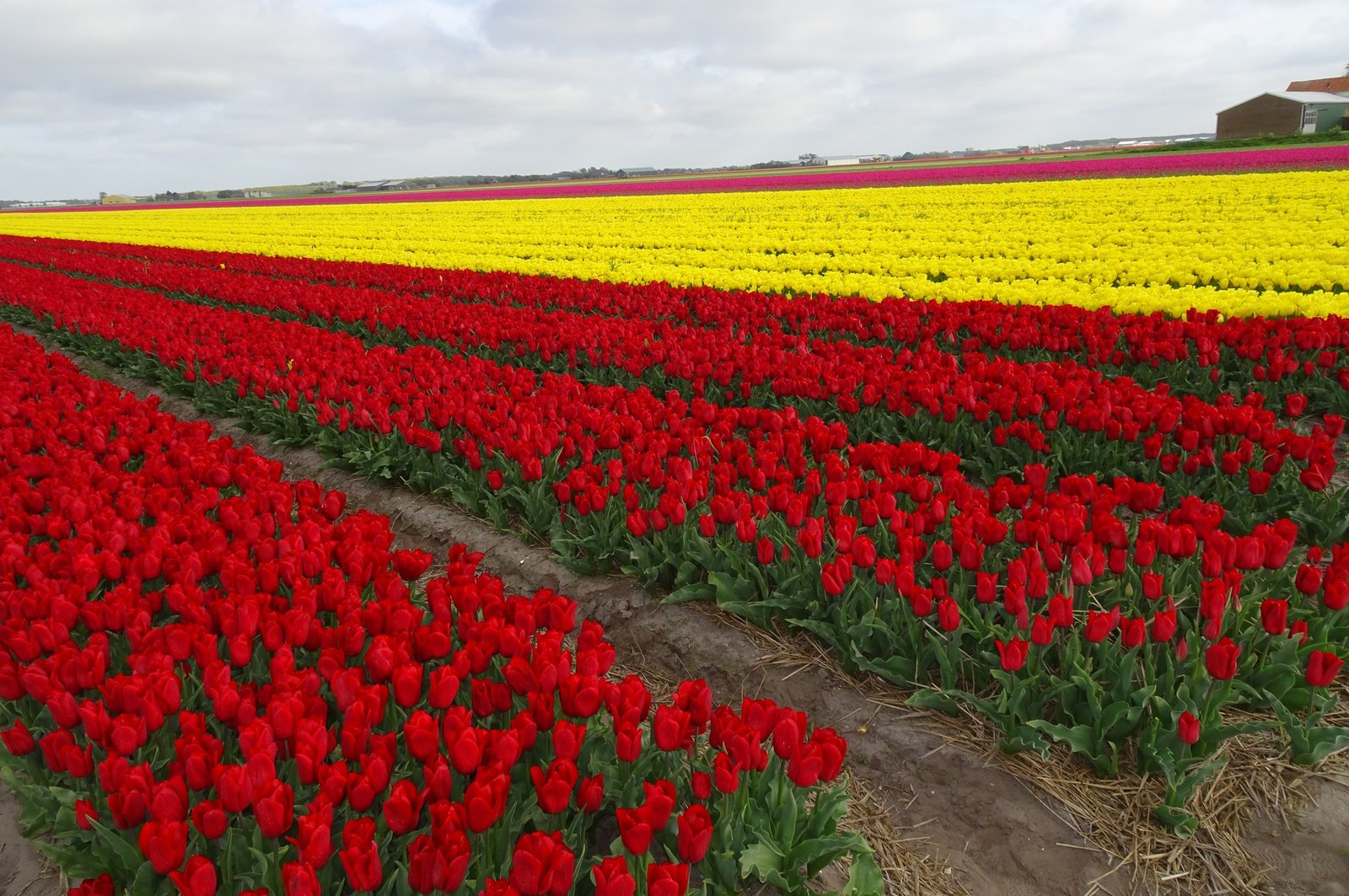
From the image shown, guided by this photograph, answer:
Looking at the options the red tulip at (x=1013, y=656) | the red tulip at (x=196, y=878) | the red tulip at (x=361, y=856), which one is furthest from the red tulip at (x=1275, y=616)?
the red tulip at (x=196, y=878)

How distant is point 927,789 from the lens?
2.77 meters

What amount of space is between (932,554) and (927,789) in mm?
825

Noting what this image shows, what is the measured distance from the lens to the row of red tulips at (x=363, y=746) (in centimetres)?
191

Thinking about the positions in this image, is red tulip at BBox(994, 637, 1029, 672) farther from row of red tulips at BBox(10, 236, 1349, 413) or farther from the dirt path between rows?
row of red tulips at BBox(10, 236, 1349, 413)

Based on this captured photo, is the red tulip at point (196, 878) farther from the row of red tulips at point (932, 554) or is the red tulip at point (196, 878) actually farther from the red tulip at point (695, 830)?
the row of red tulips at point (932, 554)

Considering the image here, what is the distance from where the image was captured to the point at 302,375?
6.80 m

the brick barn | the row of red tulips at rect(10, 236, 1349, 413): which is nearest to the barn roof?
the brick barn

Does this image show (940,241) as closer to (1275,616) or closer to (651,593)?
(651,593)

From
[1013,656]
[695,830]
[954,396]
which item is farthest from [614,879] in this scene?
[954,396]

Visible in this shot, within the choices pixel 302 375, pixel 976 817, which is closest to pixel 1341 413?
pixel 976 817

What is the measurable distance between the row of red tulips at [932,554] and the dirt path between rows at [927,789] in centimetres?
14

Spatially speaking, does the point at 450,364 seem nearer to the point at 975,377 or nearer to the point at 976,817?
the point at 975,377

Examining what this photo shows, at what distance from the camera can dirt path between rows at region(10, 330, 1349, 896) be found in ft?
7.89

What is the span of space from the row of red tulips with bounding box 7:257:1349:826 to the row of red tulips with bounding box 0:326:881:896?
0.80 m
